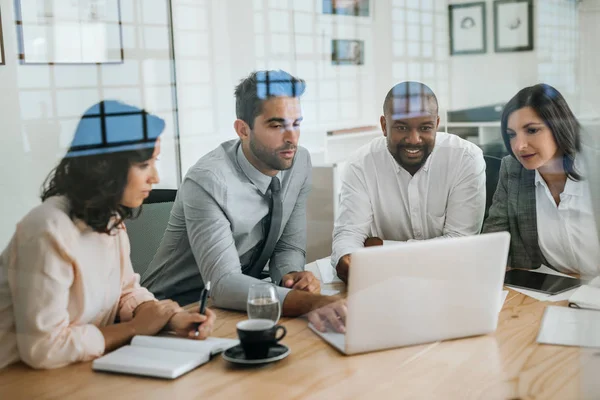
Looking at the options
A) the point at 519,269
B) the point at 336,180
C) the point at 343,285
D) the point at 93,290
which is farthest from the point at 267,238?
the point at 519,269

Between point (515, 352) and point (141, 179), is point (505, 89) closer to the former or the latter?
point (515, 352)

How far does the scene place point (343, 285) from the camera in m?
1.46

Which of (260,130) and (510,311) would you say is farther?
(260,130)

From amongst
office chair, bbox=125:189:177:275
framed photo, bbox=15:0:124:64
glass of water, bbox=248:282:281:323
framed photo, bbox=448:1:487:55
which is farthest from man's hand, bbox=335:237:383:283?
framed photo, bbox=15:0:124:64

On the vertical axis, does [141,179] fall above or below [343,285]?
above

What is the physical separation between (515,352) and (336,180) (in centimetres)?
73

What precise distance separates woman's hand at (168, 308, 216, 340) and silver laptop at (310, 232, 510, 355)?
23 cm

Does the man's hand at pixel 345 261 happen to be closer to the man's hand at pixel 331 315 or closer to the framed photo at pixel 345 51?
the man's hand at pixel 331 315

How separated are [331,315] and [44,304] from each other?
1.87 ft

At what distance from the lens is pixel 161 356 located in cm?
121

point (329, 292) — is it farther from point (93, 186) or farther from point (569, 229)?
point (569, 229)

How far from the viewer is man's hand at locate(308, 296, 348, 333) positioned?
1321 mm

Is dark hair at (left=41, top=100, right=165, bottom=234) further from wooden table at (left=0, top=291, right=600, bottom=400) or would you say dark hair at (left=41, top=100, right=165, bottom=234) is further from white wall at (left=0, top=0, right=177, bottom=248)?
wooden table at (left=0, top=291, right=600, bottom=400)

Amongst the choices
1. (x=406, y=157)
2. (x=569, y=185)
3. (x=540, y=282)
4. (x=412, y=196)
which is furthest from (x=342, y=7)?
Result: (x=540, y=282)
